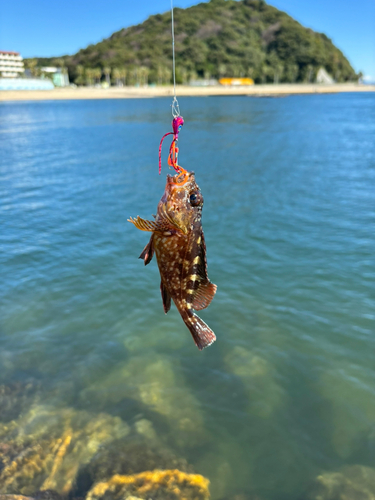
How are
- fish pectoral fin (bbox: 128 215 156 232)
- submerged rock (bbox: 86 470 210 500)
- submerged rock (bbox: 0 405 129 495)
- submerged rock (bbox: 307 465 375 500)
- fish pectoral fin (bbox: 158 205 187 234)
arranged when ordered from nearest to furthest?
1. fish pectoral fin (bbox: 128 215 156 232)
2. fish pectoral fin (bbox: 158 205 187 234)
3. submerged rock (bbox: 86 470 210 500)
4. submerged rock (bbox: 307 465 375 500)
5. submerged rock (bbox: 0 405 129 495)

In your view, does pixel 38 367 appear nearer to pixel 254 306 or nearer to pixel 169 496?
pixel 169 496

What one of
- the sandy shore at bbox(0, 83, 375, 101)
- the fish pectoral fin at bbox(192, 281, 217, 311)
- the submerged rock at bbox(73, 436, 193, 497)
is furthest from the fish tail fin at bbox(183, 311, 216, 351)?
the sandy shore at bbox(0, 83, 375, 101)

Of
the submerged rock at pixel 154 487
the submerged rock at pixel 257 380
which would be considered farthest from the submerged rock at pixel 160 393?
the submerged rock at pixel 257 380

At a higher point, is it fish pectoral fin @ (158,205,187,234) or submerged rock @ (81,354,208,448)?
fish pectoral fin @ (158,205,187,234)

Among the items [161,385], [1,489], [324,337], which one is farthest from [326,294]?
[1,489]

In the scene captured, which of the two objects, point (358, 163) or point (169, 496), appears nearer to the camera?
point (169, 496)

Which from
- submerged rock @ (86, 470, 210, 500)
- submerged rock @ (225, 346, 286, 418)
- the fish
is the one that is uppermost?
the fish

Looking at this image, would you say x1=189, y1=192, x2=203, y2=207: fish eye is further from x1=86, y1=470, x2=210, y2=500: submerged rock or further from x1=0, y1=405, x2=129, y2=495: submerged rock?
x1=0, y1=405, x2=129, y2=495: submerged rock
